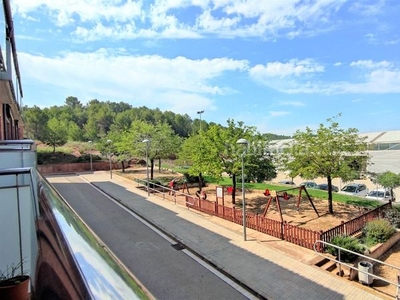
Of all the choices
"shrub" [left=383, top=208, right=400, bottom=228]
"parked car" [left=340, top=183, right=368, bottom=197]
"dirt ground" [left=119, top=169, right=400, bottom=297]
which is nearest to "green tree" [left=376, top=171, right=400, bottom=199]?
"parked car" [left=340, top=183, right=368, bottom=197]

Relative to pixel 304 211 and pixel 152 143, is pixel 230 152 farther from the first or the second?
pixel 152 143

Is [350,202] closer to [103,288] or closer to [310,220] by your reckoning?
[310,220]

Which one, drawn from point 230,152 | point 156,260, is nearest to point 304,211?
point 230,152

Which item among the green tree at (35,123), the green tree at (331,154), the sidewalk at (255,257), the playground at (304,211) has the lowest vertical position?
the playground at (304,211)

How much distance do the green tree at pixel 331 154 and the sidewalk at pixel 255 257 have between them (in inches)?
227

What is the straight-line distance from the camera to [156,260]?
30.1 feet

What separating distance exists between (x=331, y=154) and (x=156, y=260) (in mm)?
10963

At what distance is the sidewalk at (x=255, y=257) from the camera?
7.38 metres

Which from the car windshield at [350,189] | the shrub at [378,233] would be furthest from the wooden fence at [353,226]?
the car windshield at [350,189]

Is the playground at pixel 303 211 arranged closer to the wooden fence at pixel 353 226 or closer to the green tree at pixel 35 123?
the wooden fence at pixel 353 226

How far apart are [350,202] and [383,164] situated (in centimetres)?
2398

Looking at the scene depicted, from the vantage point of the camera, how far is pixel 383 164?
36812 mm

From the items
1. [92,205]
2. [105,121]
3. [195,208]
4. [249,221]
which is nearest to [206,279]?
[249,221]

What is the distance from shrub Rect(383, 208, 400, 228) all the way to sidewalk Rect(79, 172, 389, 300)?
21.7ft
